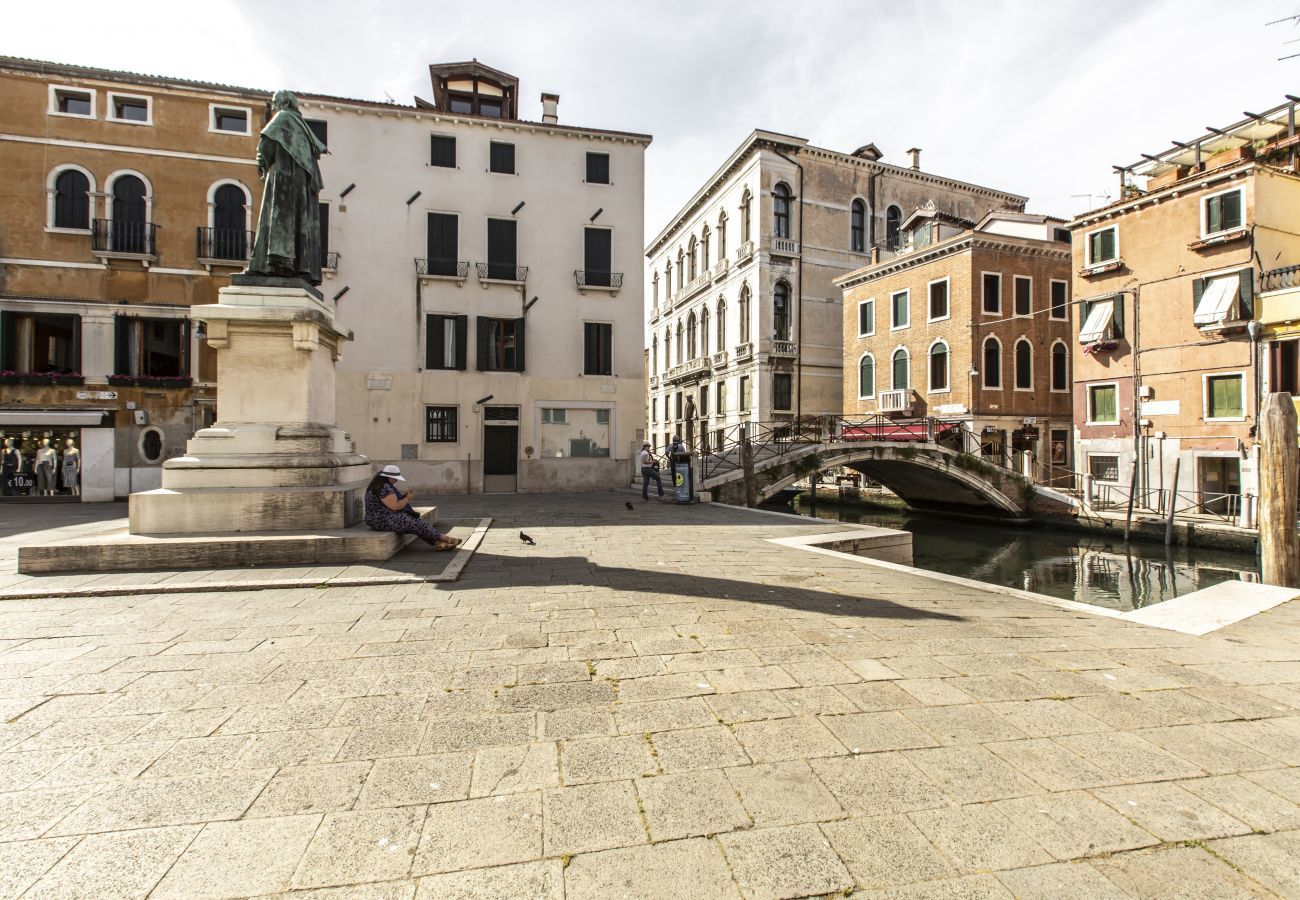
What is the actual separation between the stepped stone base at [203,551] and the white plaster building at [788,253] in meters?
22.9

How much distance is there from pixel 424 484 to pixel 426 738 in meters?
18.3

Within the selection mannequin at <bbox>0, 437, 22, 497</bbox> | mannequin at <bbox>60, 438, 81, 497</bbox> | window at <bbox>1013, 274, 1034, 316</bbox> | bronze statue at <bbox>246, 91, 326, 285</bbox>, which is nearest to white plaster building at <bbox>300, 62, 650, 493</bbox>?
mannequin at <bbox>60, 438, 81, 497</bbox>

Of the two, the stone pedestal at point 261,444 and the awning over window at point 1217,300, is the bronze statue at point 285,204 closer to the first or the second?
the stone pedestal at point 261,444

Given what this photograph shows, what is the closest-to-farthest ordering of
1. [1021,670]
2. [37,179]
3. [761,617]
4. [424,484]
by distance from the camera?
[1021,670] < [761,617] < [37,179] < [424,484]

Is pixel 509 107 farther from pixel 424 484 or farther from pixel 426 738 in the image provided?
pixel 426 738

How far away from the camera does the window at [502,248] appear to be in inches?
826

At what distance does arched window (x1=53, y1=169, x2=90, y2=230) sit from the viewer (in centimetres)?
1812

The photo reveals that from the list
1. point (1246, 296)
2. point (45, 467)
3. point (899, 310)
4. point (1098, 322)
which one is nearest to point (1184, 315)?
point (1246, 296)

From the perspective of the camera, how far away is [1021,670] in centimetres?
382

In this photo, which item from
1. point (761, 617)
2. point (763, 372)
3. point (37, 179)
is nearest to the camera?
point (761, 617)

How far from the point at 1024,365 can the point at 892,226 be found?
11102 mm

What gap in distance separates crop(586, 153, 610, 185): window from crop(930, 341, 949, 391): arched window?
51.4ft

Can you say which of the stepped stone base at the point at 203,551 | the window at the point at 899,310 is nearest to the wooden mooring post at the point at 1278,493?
the stepped stone base at the point at 203,551

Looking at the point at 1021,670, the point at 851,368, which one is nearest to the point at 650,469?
the point at 1021,670
